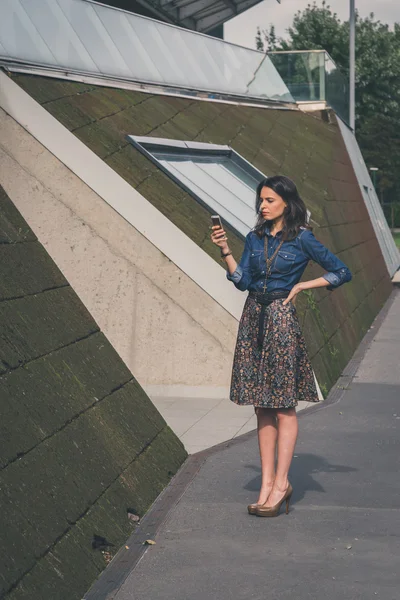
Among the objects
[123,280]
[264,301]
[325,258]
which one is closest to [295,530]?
[264,301]

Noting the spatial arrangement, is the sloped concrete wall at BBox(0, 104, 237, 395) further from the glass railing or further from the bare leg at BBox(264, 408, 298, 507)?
the glass railing

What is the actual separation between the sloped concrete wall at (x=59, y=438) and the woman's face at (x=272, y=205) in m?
1.40

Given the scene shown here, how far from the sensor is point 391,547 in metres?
6.06

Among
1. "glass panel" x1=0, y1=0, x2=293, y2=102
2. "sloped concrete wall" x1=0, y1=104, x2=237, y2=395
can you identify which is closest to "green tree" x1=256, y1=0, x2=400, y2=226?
"glass panel" x1=0, y1=0, x2=293, y2=102

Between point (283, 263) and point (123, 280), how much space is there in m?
4.58

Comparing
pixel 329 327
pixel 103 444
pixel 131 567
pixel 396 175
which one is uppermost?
pixel 103 444

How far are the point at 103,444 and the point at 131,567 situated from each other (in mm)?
933

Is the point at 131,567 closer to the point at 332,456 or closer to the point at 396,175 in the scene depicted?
the point at 332,456

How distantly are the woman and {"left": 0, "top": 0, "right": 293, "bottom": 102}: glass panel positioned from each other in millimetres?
5971

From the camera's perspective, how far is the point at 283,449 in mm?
6832

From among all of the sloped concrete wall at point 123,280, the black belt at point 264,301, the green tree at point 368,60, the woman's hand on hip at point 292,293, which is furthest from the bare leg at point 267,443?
A: the green tree at point 368,60

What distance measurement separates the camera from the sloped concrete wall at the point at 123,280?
11039mm

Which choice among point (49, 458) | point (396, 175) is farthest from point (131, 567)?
point (396, 175)

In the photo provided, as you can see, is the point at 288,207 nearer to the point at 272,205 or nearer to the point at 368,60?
the point at 272,205
